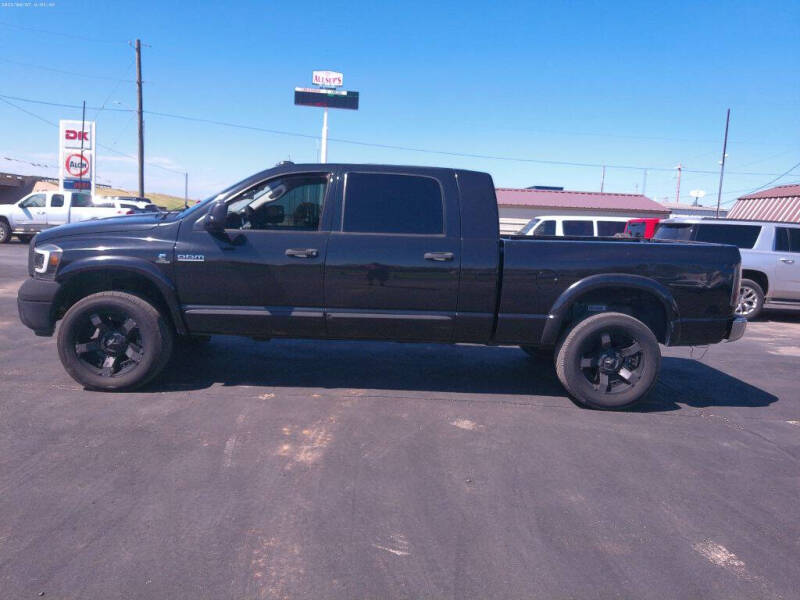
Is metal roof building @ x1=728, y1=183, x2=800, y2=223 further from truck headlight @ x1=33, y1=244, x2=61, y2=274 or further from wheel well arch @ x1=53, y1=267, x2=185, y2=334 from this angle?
truck headlight @ x1=33, y1=244, x2=61, y2=274

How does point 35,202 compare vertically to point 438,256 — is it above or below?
above

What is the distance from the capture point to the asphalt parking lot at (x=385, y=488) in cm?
290

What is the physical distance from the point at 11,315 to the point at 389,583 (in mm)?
7957

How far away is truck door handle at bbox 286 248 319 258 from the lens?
5.21 m

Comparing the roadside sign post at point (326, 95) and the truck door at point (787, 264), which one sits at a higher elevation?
the roadside sign post at point (326, 95)

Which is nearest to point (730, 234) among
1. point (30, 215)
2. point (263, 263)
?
point (263, 263)

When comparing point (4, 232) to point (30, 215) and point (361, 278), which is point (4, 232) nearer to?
point (30, 215)

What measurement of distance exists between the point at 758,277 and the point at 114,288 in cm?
1094

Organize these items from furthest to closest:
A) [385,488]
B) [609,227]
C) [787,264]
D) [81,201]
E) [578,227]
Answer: [81,201] < [609,227] < [578,227] < [787,264] < [385,488]

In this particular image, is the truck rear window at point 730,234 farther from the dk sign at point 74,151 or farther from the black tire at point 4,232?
the dk sign at point 74,151

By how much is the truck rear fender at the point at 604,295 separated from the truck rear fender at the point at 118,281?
321cm

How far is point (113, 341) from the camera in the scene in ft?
17.4

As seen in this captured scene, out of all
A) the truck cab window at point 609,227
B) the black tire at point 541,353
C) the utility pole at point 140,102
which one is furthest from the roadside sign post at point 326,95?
the black tire at point 541,353

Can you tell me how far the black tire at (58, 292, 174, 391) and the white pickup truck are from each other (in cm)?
1940
